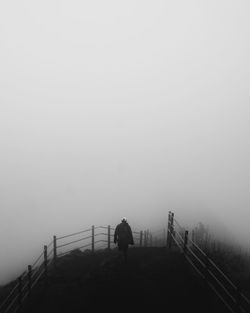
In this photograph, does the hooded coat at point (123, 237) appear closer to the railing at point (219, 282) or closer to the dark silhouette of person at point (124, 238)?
the dark silhouette of person at point (124, 238)

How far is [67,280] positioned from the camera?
31.2 feet

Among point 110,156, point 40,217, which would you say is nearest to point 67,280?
point 40,217

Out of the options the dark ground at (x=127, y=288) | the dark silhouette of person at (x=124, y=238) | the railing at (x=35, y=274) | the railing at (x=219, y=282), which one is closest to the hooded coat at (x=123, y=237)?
the dark silhouette of person at (x=124, y=238)

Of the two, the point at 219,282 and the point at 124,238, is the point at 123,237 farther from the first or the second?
the point at 219,282

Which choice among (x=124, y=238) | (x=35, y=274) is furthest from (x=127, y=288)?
(x=35, y=274)

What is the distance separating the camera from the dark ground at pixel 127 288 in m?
7.47

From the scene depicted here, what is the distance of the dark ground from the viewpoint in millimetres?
7469

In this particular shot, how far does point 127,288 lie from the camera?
8.38 meters

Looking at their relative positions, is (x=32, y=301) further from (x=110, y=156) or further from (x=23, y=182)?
(x=110, y=156)

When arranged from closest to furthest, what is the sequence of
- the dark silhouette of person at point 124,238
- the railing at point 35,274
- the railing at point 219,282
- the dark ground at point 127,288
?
the railing at point 219,282
the dark ground at point 127,288
the railing at point 35,274
the dark silhouette of person at point 124,238

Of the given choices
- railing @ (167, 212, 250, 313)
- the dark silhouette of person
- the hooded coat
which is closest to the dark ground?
railing @ (167, 212, 250, 313)

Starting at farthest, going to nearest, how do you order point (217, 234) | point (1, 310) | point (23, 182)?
point (23, 182) < point (217, 234) < point (1, 310)

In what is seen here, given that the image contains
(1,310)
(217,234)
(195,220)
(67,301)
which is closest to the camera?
(67,301)

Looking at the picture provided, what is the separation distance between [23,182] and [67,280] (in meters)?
135
